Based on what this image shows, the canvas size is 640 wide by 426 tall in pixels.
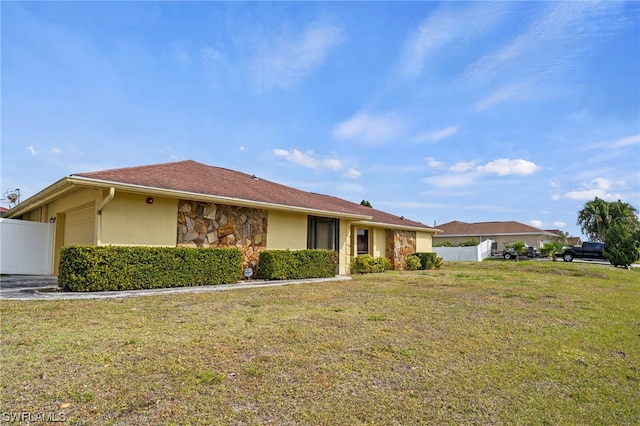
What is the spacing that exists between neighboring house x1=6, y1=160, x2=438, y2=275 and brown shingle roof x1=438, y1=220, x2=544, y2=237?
27456 millimetres

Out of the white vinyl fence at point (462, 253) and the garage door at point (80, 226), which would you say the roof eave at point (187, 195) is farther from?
the white vinyl fence at point (462, 253)

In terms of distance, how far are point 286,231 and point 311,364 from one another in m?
9.54

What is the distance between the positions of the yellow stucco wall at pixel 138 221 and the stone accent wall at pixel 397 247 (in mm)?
11779

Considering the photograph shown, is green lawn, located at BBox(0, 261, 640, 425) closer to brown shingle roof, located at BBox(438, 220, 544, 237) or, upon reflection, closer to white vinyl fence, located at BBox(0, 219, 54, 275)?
white vinyl fence, located at BBox(0, 219, 54, 275)

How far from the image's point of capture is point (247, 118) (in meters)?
15.0

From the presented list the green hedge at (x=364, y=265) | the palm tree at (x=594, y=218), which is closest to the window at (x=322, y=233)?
the green hedge at (x=364, y=265)

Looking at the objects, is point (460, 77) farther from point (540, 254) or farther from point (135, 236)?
point (540, 254)

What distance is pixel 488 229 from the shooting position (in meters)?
40.8

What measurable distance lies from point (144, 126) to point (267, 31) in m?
6.36

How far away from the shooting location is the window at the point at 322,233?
566 inches

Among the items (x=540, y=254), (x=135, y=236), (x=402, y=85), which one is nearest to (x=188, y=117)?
(x=135, y=236)

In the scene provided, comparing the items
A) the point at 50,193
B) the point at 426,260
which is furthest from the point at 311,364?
the point at 426,260

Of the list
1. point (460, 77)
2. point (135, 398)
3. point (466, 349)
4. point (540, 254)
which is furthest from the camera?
point (540, 254)

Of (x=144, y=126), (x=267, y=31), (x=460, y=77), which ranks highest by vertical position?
(x=267, y=31)
